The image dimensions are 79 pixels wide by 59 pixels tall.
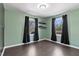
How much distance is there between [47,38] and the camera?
473cm

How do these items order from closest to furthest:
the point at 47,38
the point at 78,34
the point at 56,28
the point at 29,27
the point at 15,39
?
1. the point at 78,34
2. the point at 15,39
3. the point at 29,27
4. the point at 56,28
5. the point at 47,38

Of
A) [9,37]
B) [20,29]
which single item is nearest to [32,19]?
[20,29]

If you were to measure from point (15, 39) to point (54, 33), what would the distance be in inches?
86.2

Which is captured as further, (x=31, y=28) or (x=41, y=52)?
(x=31, y=28)

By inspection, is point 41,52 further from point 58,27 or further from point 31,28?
point 58,27

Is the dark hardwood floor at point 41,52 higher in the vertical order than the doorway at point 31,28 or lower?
lower

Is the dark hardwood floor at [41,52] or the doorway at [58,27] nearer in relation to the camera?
the dark hardwood floor at [41,52]

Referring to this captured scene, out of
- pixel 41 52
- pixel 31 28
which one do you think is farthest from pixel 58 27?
→ pixel 41 52

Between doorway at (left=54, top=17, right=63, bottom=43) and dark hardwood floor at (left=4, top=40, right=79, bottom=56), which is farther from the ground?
doorway at (left=54, top=17, right=63, bottom=43)

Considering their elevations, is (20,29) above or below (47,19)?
below

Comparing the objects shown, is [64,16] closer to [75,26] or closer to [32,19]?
[75,26]

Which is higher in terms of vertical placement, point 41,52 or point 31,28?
point 31,28

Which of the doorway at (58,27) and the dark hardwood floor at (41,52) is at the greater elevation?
the doorway at (58,27)

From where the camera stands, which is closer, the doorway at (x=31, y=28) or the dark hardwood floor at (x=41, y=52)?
the dark hardwood floor at (x=41, y=52)
